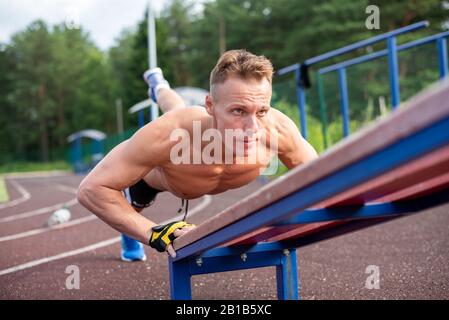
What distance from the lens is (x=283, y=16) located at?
2972 centimetres

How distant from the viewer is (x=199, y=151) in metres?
2.77

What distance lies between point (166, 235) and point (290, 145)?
0.92 m

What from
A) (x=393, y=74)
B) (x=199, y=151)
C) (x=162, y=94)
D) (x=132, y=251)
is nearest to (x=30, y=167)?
(x=393, y=74)

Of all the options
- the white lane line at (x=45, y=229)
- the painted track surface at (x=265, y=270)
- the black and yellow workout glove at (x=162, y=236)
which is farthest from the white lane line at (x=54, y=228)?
the black and yellow workout glove at (x=162, y=236)

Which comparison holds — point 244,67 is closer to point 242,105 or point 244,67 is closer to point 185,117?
Result: point 242,105

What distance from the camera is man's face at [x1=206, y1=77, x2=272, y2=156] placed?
228 cm

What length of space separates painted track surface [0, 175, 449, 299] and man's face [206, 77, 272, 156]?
134 centimetres

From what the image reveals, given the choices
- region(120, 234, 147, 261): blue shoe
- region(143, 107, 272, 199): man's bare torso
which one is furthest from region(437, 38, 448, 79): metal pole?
region(143, 107, 272, 199): man's bare torso

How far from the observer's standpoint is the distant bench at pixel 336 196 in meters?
1.13

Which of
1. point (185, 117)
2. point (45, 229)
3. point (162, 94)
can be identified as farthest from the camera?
point (45, 229)

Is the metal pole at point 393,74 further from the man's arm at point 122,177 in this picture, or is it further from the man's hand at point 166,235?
the man's hand at point 166,235

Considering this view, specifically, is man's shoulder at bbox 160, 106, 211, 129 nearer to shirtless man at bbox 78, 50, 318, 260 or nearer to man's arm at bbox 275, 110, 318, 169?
shirtless man at bbox 78, 50, 318, 260

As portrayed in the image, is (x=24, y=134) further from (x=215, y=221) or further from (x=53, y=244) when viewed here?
(x=215, y=221)
